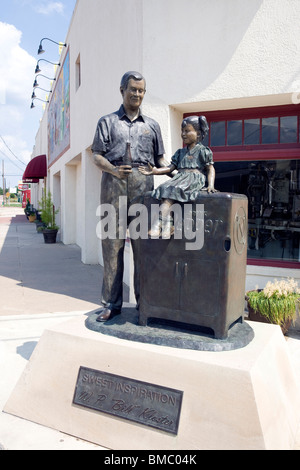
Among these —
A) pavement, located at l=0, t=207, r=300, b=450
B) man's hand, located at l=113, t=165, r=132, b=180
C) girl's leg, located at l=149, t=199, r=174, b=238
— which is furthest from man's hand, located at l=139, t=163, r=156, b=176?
pavement, located at l=0, t=207, r=300, b=450

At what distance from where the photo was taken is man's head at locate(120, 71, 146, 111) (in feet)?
10.4

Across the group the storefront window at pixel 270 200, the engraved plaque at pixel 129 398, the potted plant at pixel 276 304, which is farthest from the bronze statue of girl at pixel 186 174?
the storefront window at pixel 270 200

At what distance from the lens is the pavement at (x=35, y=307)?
276cm

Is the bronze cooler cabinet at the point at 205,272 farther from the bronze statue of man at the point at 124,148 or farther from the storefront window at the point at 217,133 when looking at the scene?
the storefront window at the point at 217,133

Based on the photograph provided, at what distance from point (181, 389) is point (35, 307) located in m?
4.03

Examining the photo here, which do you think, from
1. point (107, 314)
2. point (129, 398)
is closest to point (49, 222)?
point (107, 314)

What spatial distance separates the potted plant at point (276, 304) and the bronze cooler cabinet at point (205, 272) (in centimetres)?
171

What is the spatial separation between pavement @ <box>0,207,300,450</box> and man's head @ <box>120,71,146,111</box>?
6.35 ft

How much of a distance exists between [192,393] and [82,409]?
31.5 inches

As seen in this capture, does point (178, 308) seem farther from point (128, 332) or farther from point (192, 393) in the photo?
point (192, 393)

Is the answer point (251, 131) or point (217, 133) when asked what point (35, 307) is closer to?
point (217, 133)

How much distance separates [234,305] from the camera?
3096 mm
